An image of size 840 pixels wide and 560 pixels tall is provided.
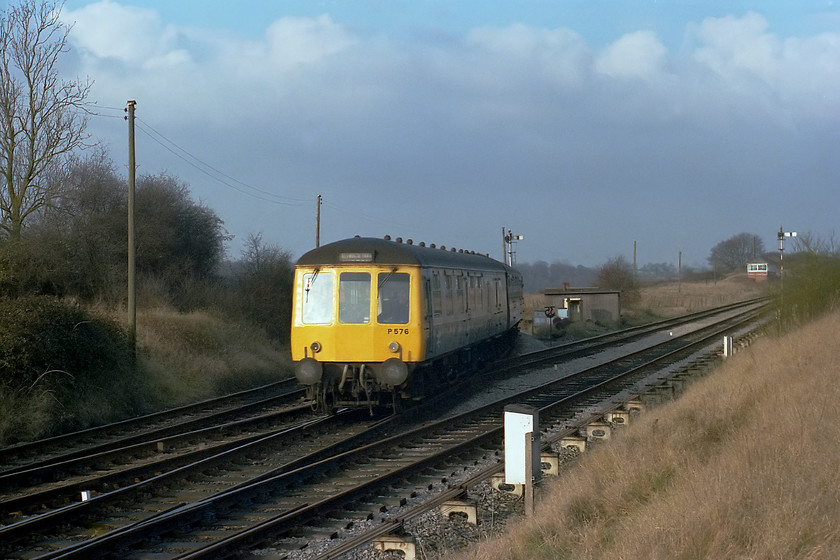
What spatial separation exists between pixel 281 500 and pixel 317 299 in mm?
5562

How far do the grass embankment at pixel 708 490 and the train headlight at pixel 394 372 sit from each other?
400 centimetres

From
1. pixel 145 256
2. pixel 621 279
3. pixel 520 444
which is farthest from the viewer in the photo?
pixel 621 279

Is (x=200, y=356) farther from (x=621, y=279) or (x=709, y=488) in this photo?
(x=621, y=279)

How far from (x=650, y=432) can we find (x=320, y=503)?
4083 millimetres

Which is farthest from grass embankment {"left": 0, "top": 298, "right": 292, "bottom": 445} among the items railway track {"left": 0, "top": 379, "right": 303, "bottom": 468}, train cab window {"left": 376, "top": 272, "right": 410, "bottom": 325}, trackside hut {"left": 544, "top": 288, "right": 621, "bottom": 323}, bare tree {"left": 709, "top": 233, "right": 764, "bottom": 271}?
bare tree {"left": 709, "top": 233, "right": 764, "bottom": 271}

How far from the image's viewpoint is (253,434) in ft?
44.4

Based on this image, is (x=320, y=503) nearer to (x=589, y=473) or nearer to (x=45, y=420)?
(x=589, y=473)

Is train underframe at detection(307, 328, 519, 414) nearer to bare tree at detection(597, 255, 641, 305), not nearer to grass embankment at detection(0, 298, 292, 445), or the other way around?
grass embankment at detection(0, 298, 292, 445)

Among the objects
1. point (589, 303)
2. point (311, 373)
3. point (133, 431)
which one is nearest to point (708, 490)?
point (311, 373)

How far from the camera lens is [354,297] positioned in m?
14.1

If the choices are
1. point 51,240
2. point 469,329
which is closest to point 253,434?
point 469,329

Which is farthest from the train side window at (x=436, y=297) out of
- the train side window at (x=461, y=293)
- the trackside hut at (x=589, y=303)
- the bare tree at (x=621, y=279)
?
the bare tree at (x=621, y=279)

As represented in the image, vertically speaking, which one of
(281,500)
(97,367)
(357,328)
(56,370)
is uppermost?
(357,328)

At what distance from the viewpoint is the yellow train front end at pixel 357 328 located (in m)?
13.9
